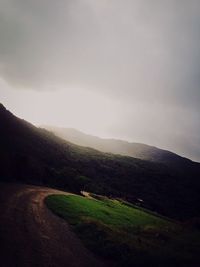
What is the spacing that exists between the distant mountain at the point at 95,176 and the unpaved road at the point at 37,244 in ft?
144

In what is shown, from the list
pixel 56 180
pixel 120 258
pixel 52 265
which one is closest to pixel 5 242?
pixel 52 265

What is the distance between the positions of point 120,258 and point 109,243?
2445 mm

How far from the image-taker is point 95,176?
116 metres

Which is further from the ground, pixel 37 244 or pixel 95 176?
pixel 95 176

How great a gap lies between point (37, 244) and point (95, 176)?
9943 cm

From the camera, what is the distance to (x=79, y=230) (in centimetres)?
2519

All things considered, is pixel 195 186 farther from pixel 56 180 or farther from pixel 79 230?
pixel 79 230

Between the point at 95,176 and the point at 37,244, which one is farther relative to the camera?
the point at 95,176

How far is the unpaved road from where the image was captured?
14.7m

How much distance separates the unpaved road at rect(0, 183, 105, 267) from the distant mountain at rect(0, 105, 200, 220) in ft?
144

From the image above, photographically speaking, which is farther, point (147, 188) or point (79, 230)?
point (147, 188)

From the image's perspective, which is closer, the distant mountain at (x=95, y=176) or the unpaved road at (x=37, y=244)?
the unpaved road at (x=37, y=244)

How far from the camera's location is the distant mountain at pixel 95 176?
254 feet

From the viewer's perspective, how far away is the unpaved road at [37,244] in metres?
14.7
